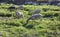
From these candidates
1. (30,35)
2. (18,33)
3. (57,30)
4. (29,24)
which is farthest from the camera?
(29,24)

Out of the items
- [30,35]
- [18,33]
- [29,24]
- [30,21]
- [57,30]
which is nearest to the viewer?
[30,35]

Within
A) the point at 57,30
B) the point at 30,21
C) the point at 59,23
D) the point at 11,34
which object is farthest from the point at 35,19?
the point at 11,34

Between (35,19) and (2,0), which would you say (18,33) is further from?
(2,0)

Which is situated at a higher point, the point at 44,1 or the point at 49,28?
the point at 49,28

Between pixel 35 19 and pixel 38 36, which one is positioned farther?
pixel 35 19

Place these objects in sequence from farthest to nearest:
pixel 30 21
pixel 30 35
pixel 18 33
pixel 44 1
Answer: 1. pixel 44 1
2. pixel 30 21
3. pixel 18 33
4. pixel 30 35

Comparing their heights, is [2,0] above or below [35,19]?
below

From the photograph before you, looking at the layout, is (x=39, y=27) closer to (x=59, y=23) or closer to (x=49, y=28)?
(x=49, y=28)

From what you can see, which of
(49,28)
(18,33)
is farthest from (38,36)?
(49,28)

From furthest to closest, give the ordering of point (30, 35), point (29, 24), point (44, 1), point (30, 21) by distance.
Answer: point (44, 1) → point (30, 21) → point (29, 24) → point (30, 35)
